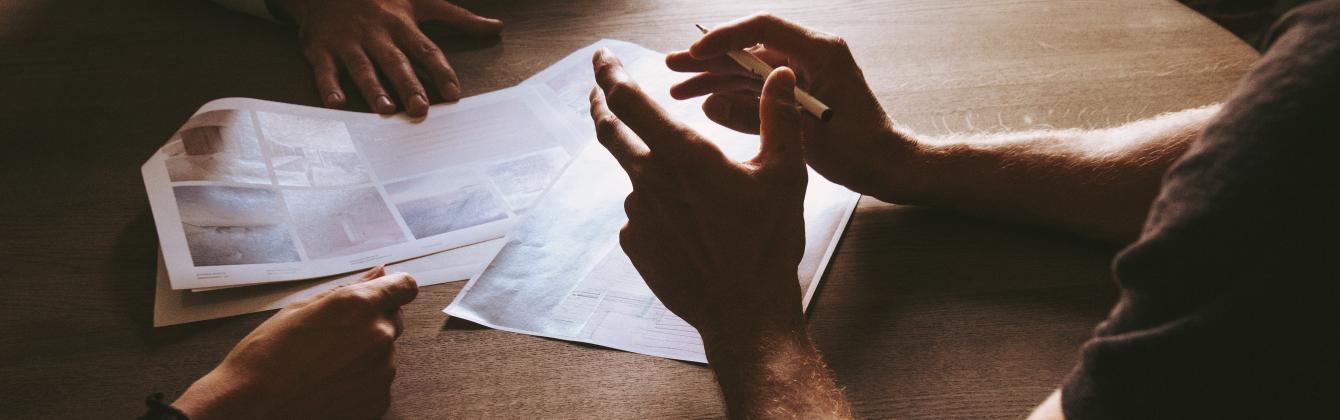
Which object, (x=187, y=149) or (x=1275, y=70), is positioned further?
(x=187, y=149)

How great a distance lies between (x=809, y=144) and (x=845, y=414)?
322mm

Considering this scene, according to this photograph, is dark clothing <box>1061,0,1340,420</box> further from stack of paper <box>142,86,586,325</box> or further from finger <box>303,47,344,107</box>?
finger <box>303,47,344,107</box>

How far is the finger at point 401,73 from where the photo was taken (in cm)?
100

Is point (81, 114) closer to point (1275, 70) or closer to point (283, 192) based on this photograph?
point (283, 192)

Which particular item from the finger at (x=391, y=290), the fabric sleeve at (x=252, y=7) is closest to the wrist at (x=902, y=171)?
the finger at (x=391, y=290)

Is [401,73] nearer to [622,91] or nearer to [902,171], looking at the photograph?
[622,91]

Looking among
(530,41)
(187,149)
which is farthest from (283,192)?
(530,41)

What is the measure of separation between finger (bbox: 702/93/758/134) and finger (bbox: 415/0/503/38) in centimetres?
41

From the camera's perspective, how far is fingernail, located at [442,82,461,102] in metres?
1.02

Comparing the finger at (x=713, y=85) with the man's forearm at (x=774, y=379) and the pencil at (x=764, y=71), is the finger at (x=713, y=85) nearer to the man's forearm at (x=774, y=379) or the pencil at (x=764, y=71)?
the pencil at (x=764, y=71)

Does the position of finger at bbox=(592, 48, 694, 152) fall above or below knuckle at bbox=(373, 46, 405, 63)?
above

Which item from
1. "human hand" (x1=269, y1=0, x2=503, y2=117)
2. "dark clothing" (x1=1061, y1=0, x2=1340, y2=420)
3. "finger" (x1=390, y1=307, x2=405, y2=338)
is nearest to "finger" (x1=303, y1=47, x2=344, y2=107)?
"human hand" (x1=269, y1=0, x2=503, y2=117)

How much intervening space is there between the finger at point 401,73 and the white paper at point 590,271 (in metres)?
0.23

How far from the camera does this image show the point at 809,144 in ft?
2.76
